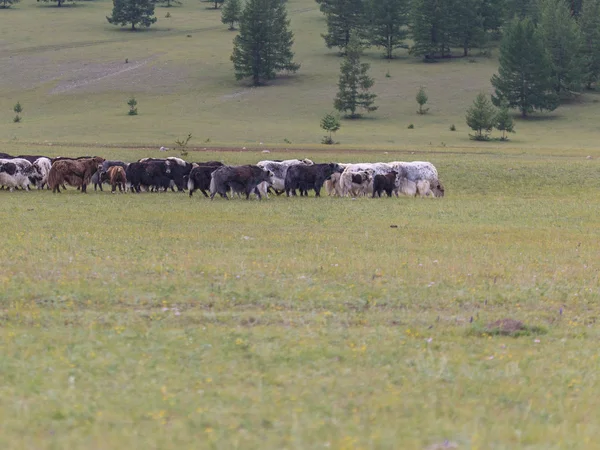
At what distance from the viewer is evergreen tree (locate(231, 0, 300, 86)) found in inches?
3880

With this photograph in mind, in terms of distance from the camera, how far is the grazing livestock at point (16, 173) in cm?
3309

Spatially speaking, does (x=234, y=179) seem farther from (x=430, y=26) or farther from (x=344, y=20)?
(x=344, y=20)

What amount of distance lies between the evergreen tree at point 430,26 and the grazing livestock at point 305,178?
245ft

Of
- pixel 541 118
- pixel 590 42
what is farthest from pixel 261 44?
pixel 590 42

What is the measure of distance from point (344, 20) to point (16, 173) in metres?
81.0

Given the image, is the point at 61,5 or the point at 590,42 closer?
the point at 590,42

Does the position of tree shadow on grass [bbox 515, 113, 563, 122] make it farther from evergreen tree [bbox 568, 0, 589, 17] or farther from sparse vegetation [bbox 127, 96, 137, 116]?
evergreen tree [bbox 568, 0, 589, 17]

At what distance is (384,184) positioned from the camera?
1275 inches

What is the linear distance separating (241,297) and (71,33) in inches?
4795

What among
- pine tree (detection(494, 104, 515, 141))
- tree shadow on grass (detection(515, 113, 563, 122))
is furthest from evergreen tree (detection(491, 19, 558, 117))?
pine tree (detection(494, 104, 515, 141))

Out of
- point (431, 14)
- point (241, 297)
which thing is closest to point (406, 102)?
point (431, 14)

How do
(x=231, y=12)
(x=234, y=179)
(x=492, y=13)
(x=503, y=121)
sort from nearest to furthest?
(x=234, y=179) < (x=503, y=121) < (x=492, y=13) < (x=231, y=12)

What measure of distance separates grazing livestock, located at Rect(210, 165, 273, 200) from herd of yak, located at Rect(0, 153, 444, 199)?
1.09 metres

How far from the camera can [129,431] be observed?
7.21 meters
